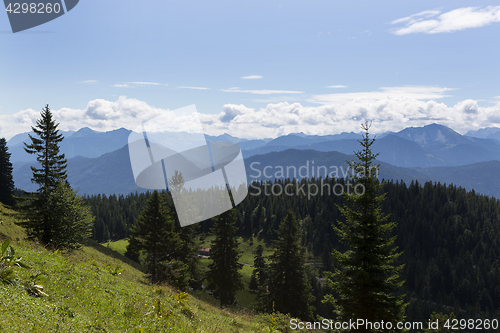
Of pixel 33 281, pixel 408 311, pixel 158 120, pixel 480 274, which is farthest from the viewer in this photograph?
pixel 480 274

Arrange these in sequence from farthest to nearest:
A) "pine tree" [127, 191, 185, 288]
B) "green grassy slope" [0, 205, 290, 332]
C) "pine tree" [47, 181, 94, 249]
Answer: "pine tree" [127, 191, 185, 288]
"pine tree" [47, 181, 94, 249]
"green grassy slope" [0, 205, 290, 332]

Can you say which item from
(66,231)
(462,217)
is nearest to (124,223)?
(66,231)

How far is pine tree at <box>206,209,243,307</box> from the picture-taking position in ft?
120

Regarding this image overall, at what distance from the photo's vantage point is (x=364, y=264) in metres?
17.3

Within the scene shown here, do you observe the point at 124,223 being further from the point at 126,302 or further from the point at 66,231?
the point at 126,302

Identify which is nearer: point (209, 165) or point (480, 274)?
point (209, 165)

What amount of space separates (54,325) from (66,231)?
21.7 metres

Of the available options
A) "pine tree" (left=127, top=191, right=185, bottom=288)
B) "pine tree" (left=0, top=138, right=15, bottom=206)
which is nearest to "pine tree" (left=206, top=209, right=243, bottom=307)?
"pine tree" (left=127, top=191, right=185, bottom=288)

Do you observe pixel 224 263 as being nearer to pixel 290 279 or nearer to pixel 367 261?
pixel 290 279

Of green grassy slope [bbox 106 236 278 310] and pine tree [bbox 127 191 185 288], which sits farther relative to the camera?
green grassy slope [bbox 106 236 278 310]

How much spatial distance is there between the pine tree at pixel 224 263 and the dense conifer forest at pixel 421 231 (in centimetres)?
8546

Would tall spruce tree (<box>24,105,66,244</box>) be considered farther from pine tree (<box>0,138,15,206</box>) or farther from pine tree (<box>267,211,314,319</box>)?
pine tree (<box>267,211,314,319</box>)

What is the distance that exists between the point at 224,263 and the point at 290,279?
8755 mm

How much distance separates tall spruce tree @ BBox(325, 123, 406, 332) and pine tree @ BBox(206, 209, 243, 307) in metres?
20.8
